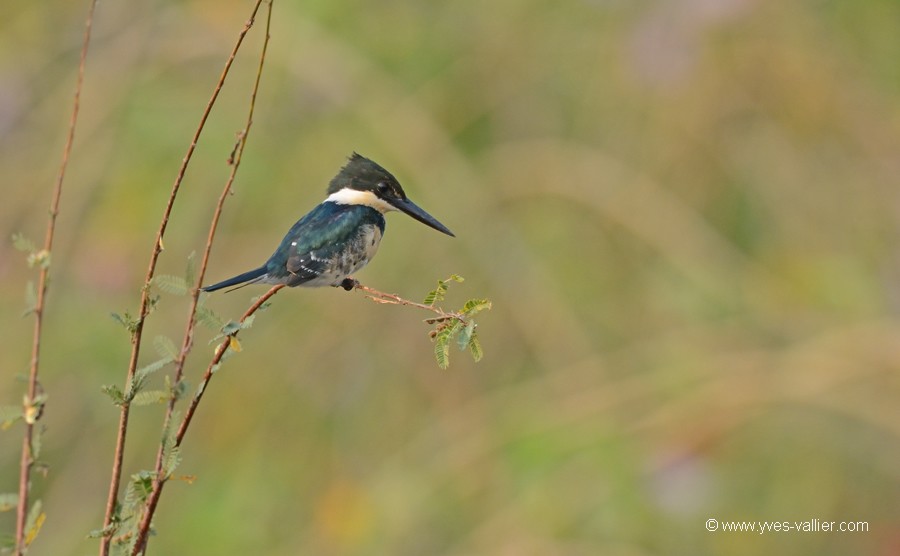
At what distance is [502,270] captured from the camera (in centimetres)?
410

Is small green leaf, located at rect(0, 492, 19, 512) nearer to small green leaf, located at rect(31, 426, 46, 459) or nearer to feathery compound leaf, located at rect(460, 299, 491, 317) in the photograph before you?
small green leaf, located at rect(31, 426, 46, 459)

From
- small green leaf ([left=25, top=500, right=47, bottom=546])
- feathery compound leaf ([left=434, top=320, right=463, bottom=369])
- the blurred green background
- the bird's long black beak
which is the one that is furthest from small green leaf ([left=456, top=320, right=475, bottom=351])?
the blurred green background

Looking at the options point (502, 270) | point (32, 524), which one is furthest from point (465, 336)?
point (502, 270)

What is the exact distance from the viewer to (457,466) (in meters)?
3.77

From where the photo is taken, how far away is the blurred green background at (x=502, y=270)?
3.62 meters

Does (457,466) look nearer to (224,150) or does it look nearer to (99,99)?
(224,150)

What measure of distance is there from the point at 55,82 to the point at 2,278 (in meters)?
0.82

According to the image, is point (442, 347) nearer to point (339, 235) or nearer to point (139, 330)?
point (139, 330)

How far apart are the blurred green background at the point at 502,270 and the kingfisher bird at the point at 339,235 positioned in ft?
5.78

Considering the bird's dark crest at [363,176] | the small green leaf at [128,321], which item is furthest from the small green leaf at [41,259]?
the bird's dark crest at [363,176]

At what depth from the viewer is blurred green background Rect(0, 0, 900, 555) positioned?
11.9 feet

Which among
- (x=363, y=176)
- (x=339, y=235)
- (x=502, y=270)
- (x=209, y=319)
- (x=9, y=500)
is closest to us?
(x=9, y=500)

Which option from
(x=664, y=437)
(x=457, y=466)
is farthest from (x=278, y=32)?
(x=664, y=437)

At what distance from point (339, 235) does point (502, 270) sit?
8.04 ft
